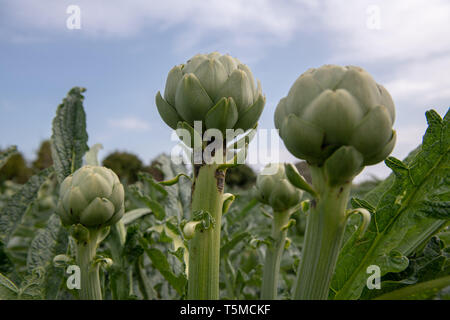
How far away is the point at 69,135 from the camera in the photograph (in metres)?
0.90

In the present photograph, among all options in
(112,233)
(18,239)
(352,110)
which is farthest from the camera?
(18,239)

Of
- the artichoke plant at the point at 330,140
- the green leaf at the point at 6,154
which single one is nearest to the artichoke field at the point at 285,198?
the artichoke plant at the point at 330,140

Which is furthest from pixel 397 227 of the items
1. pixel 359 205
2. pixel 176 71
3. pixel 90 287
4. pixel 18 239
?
pixel 18 239

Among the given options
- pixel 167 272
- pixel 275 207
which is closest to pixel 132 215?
pixel 167 272

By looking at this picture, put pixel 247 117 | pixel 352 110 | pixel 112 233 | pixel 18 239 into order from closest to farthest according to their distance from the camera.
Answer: pixel 352 110, pixel 247 117, pixel 112 233, pixel 18 239

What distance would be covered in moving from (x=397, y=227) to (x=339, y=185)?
230 mm

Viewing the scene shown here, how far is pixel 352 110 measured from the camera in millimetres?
437

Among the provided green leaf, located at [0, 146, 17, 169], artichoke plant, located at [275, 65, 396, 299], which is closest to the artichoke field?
artichoke plant, located at [275, 65, 396, 299]

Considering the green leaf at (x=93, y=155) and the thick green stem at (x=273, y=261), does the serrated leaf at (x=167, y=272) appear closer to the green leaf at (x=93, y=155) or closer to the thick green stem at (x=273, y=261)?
the thick green stem at (x=273, y=261)

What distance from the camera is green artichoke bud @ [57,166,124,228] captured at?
660 mm

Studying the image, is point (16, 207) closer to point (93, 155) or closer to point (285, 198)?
point (93, 155)

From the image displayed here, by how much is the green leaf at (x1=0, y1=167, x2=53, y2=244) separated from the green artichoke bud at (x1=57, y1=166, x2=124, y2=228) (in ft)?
1.17
